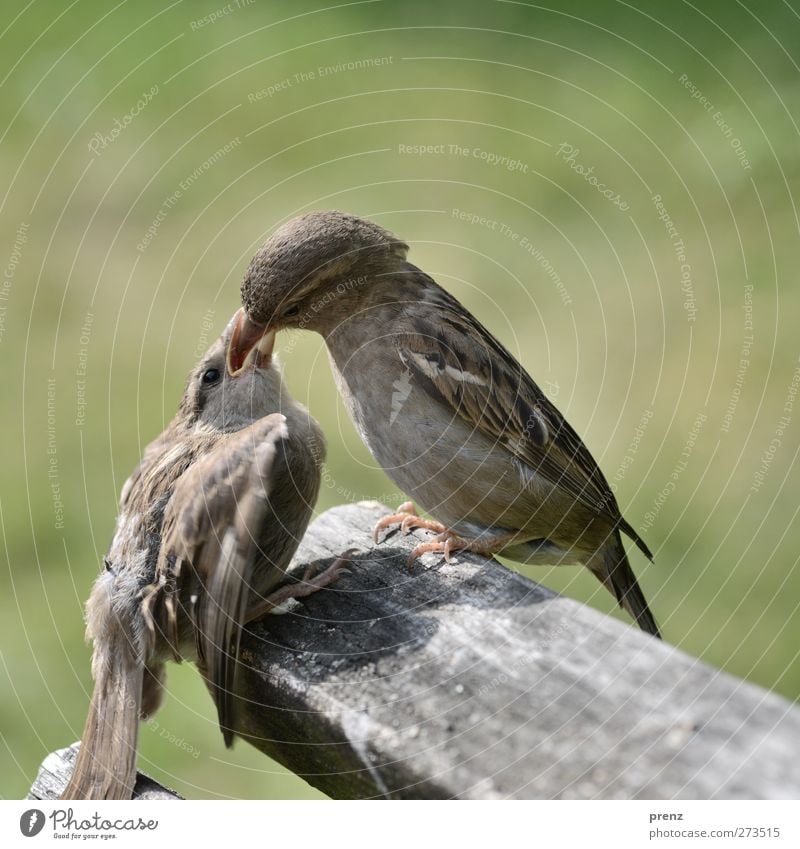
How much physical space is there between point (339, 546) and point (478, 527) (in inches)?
27.1

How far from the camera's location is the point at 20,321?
26.4 ft

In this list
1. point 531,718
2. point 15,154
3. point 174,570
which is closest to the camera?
point 531,718

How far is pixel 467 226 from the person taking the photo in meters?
6.79
